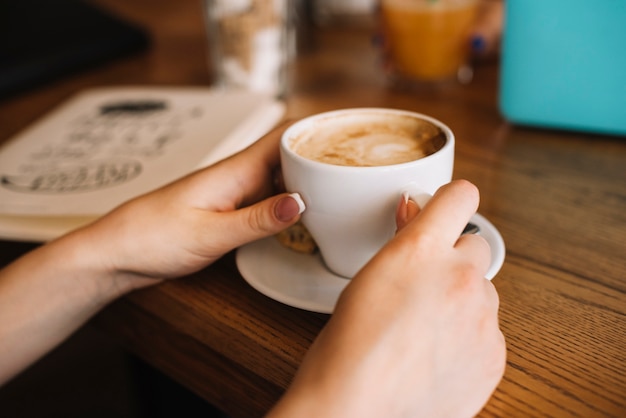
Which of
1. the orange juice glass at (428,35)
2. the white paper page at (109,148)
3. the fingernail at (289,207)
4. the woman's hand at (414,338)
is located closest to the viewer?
the woman's hand at (414,338)

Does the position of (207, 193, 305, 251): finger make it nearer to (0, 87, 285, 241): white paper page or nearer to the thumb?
the thumb

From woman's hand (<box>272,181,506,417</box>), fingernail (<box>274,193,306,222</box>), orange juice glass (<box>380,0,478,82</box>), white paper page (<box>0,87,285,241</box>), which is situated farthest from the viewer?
orange juice glass (<box>380,0,478,82</box>)

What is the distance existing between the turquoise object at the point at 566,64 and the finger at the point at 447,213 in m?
0.43

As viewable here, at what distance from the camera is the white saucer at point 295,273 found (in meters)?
0.48

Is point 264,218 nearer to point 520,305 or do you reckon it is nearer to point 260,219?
point 260,219

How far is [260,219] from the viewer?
0.49 meters

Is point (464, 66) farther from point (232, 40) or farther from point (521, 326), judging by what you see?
point (521, 326)

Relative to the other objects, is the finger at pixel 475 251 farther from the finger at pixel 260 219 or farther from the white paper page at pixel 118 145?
the white paper page at pixel 118 145

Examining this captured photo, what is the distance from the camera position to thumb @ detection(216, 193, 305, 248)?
47cm

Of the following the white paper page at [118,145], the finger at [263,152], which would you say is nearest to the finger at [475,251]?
the finger at [263,152]

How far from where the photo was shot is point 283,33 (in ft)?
3.48

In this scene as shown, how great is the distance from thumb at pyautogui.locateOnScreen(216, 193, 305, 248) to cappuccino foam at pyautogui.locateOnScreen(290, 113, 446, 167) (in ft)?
0.19

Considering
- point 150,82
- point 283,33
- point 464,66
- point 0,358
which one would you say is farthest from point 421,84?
point 0,358

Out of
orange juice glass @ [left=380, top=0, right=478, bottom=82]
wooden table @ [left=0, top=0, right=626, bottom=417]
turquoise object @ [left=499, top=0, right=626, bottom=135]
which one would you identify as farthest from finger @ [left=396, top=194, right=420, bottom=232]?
orange juice glass @ [left=380, top=0, right=478, bottom=82]
